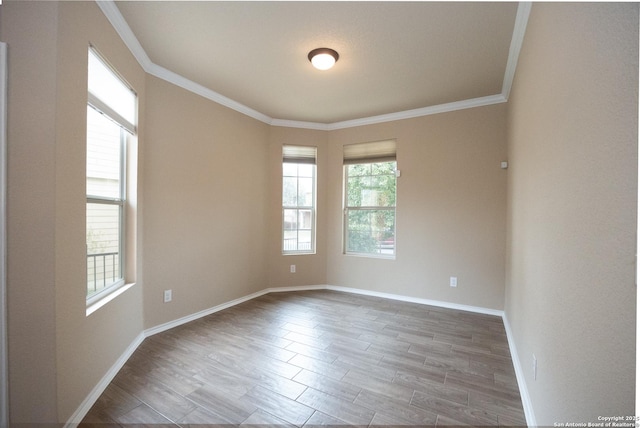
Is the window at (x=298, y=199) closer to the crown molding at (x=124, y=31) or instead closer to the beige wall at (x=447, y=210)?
the beige wall at (x=447, y=210)

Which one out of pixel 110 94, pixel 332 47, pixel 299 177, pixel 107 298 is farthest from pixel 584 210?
pixel 299 177

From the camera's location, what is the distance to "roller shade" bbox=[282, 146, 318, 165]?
A: 4586 millimetres

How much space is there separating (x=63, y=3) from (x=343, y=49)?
1892 millimetres

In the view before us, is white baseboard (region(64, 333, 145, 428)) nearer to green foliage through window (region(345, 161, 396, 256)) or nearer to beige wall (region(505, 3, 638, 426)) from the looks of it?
beige wall (region(505, 3, 638, 426))

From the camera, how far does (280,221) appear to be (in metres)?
4.54

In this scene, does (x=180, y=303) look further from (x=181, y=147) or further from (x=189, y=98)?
(x=189, y=98)

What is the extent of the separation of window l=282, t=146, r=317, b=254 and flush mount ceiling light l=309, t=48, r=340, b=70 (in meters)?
2.01

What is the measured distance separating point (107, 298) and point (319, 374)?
171cm

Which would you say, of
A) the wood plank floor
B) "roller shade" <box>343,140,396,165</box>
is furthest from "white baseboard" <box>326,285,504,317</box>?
"roller shade" <box>343,140,396,165</box>

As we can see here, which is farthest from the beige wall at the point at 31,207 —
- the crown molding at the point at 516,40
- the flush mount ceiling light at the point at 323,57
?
the crown molding at the point at 516,40

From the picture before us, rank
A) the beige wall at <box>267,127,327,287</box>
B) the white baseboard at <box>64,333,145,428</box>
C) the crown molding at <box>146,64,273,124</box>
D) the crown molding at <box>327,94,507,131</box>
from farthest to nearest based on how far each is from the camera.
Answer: the beige wall at <box>267,127,327,287</box> → the crown molding at <box>327,94,507,131</box> → the crown molding at <box>146,64,273,124</box> → the white baseboard at <box>64,333,145,428</box>

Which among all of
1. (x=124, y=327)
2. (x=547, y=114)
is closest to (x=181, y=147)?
(x=124, y=327)

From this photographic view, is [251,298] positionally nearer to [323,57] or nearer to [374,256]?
[374,256]

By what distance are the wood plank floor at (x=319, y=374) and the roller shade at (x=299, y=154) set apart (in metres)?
2.37
